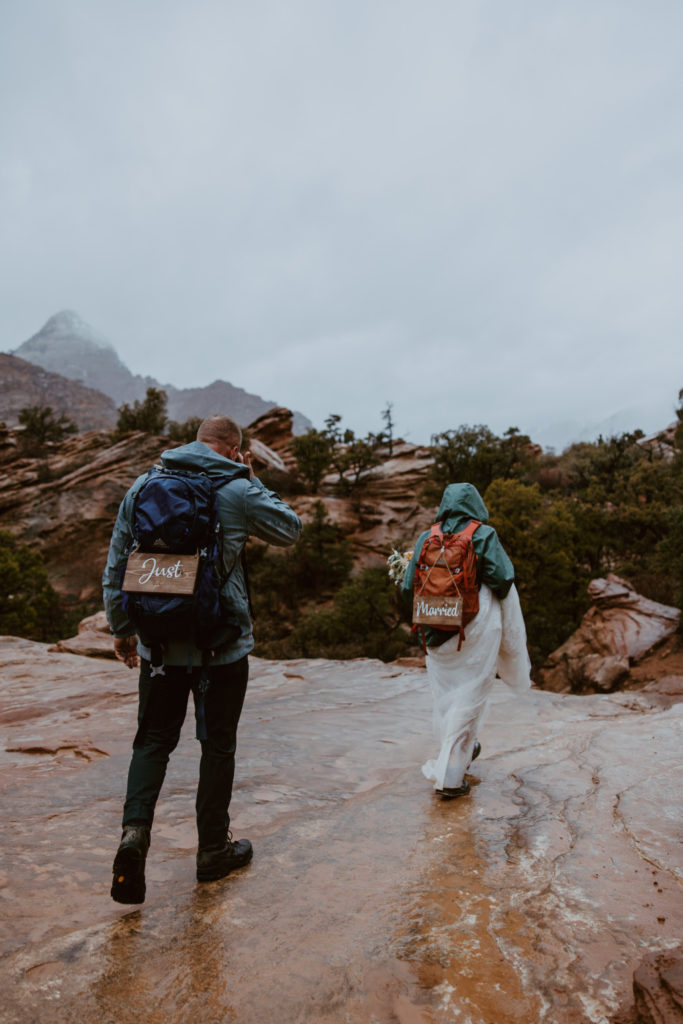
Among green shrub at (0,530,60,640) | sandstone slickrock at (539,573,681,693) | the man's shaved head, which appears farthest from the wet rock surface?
green shrub at (0,530,60,640)

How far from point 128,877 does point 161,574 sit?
3.68 feet

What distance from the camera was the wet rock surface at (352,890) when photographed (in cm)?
168

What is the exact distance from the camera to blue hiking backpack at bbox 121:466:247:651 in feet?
7.48

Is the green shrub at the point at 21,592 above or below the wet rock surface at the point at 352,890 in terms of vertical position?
below

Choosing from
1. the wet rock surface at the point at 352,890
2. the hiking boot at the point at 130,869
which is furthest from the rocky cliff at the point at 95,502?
the hiking boot at the point at 130,869

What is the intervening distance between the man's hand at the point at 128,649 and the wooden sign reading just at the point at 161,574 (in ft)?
1.36

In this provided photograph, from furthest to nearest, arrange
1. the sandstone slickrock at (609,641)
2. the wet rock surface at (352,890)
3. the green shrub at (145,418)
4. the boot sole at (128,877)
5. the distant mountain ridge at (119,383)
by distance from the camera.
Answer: the distant mountain ridge at (119,383) < the green shrub at (145,418) < the sandstone slickrock at (609,641) < the boot sole at (128,877) < the wet rock surface at (352,890)

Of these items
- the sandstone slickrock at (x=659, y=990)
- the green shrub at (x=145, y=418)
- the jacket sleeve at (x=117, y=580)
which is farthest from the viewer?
the green shrub at (x=145, y=418)

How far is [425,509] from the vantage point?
33031mm

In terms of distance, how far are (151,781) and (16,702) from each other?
16.4 feet

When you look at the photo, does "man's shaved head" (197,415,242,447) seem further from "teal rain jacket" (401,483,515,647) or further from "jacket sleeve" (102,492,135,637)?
"teal rain jacket" (401,483,515,647)

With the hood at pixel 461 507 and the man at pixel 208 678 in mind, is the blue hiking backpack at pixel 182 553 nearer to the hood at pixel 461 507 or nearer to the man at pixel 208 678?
the man at pixel 208 678

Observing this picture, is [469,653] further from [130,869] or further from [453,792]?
[130,869]

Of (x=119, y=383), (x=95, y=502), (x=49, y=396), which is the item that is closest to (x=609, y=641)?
(x=95, y=502)
